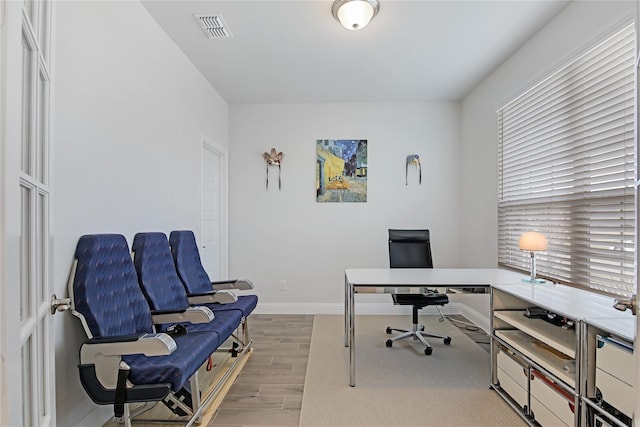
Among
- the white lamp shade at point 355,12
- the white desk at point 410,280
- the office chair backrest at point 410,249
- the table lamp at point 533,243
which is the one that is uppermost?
the white lamp shade at point 355,12

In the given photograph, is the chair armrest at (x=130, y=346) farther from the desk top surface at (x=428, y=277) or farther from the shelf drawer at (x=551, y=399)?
the shelf drawer at (x=551, y=399)

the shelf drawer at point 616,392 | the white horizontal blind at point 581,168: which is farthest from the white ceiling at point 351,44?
Result: the shelf drawer at point 616,392

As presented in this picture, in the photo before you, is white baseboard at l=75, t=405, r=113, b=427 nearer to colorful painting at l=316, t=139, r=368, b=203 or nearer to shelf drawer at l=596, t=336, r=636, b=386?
shelf drawer at l=596, t=336, r=636, b=386

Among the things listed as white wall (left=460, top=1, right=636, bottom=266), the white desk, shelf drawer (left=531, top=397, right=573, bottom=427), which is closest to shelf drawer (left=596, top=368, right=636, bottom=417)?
shelf drawer (left=531, top=397, right=573, bottom=427)

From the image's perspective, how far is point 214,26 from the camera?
2732 mm

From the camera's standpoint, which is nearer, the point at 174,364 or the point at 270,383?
the point at 174,364

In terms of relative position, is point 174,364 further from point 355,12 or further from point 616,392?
point 355,12

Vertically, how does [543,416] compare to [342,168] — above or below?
below

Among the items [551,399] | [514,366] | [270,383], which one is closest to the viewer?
[551,399]

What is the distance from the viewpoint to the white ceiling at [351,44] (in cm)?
252

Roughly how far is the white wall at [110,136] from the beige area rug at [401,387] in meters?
1.37

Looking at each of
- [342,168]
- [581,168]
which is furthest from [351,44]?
[581,168]

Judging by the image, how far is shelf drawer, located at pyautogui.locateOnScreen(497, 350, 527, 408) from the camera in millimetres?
2131

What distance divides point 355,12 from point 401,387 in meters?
2.60
